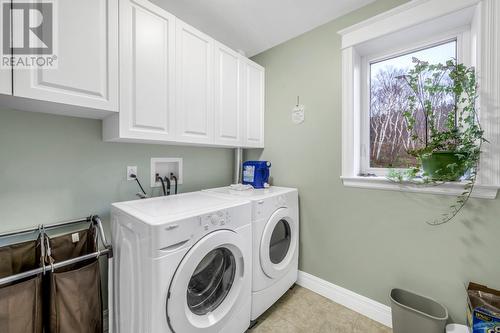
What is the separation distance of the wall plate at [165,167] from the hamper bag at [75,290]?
56 centimetres

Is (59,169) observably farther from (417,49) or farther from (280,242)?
(417,49)

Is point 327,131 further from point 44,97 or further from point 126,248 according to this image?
point 44,97

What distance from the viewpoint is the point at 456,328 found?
4.17 ft

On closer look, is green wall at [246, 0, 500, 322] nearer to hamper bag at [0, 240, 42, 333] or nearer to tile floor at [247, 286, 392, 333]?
tile floor at [247, 286, 392, 333]

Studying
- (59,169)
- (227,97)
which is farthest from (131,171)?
(227,97)

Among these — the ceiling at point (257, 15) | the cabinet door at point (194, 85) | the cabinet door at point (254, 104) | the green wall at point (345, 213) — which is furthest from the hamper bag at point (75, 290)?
the ceiling at point (257, 15)

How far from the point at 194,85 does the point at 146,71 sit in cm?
37

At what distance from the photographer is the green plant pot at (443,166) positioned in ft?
4.08

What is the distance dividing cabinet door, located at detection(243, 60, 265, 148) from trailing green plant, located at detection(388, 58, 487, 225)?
126 cm

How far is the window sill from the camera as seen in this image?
4.07 feet

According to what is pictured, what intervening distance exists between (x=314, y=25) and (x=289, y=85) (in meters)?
0.55

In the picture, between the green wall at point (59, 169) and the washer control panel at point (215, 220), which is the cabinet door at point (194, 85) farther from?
the washer control panel at point (215, 220)

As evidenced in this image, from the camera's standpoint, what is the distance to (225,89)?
1.89 m

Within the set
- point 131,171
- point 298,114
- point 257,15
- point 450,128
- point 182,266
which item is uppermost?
point 257,15
